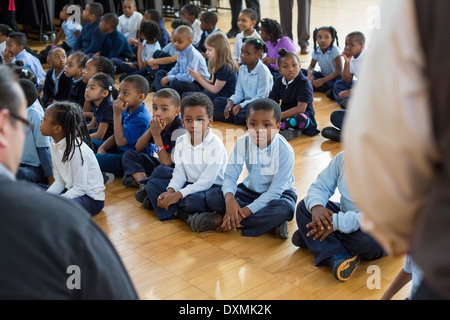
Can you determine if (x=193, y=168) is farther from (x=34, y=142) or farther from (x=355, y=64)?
(x=355, y=64)

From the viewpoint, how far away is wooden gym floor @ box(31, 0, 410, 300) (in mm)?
2096

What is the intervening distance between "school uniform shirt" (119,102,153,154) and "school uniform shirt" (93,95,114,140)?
222 millimetres

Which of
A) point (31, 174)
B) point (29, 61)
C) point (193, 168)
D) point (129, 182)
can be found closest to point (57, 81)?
point (29, 61)

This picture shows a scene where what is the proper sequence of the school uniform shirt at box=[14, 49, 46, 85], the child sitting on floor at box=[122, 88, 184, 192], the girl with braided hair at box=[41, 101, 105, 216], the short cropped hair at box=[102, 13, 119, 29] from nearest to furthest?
the girl with braided hair at box=[41, 101, 105, 216] < the child sitting on floor at box=[122, 88, 184, 192] < the school uniform shirt at box=[14, 49, 46, 85] < the short cropped hair at box=[102, 13, 119, 29]

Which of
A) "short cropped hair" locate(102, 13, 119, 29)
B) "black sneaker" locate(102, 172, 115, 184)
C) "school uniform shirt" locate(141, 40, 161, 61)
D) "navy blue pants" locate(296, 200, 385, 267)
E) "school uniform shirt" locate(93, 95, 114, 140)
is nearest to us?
"navy blue pants" locate(296, 200, 385, 267)

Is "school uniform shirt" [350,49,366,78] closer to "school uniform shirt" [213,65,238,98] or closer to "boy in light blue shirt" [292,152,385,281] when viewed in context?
"school uniform shirt" [213,65,238,98]

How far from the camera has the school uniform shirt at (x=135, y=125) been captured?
3299 mm

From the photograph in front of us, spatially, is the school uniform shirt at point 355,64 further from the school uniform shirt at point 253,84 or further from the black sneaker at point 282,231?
the black sneaker at point 282,231

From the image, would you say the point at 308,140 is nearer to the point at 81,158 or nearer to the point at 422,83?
the point at 81,158

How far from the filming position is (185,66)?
16.0 ft

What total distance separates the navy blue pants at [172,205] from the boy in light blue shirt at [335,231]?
0.52 meters

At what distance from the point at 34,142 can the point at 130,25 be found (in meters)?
3.80

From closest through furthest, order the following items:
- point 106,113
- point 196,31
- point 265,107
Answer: point 265,107
point 106,113
point 196,31

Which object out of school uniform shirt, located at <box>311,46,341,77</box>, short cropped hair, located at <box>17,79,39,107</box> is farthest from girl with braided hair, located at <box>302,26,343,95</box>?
short cropped hair, located at <box>17,79,39,107</box>
